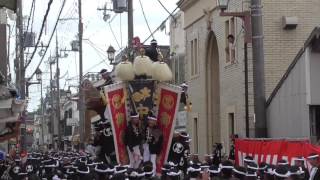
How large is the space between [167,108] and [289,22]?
9374 mm

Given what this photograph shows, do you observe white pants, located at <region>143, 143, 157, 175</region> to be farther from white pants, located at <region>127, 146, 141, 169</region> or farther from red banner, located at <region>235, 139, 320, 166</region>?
red banner, located at <region>235, 139, 320, 166</region>

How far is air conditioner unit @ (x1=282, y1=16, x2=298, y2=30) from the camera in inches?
923

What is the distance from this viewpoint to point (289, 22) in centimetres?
2345

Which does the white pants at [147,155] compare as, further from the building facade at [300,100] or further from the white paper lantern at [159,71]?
the building facade at [300,100]

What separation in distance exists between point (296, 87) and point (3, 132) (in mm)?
7912

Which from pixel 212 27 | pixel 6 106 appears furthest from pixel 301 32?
pixel 6 106

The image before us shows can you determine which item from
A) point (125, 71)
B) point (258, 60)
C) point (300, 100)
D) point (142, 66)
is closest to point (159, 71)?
point (142, 66)

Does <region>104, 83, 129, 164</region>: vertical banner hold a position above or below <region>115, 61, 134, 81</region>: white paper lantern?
below

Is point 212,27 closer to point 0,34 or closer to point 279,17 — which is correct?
point 279,17

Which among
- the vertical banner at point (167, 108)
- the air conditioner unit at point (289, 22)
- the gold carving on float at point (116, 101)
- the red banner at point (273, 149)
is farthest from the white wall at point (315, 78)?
the air conditioner unit at point (289, 22)

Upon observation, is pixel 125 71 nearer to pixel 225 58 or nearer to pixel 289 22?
pixel 289 22

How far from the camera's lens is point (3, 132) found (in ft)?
57.9

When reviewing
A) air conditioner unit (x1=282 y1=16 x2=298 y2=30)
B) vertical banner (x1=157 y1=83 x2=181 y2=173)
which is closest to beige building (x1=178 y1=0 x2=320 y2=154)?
air conditioner unit (x1=282 y1=16 x2=298 y2=30)

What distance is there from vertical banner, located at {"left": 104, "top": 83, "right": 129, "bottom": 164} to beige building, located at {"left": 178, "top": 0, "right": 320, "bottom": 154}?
27.2ft
